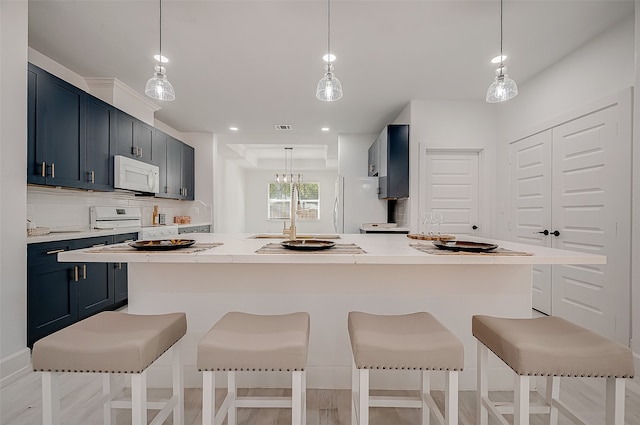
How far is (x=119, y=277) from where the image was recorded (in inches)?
131

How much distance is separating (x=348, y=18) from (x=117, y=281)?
3.44 m

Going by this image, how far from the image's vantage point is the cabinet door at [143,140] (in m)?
3.87

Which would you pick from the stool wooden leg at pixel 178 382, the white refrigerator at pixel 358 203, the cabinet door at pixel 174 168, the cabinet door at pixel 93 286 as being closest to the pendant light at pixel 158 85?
the stool wooden leg at pixel 178 382

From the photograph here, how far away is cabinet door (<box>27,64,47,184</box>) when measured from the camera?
2336 millimetres

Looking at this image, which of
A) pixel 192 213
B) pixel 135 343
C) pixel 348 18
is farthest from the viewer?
pixel 192 213

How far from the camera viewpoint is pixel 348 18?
229cm

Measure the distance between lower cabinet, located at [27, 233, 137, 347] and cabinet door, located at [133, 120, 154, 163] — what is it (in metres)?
1.26

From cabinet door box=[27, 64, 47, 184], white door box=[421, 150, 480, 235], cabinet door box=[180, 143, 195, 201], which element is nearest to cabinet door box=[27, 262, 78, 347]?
cabinet door box=[27, 64, 47, 184]

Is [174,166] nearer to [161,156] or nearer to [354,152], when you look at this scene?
[161,156]

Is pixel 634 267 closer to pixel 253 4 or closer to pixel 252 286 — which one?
pixel 252 286

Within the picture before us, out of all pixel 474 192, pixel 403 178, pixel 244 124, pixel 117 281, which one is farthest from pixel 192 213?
pixel 474 192

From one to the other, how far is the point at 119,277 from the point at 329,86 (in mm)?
3075

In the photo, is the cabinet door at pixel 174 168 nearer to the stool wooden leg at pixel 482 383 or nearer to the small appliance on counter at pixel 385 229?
the small appliance on counter at pixel 385 229

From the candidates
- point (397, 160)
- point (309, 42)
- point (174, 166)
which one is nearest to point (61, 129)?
point (174, 166)
